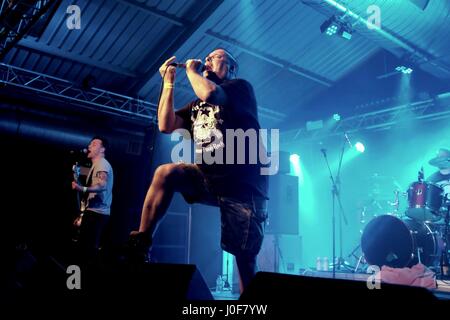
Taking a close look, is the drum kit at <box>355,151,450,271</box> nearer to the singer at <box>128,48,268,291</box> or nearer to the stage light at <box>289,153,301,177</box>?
the singer at <box>128,48,268,291</box>

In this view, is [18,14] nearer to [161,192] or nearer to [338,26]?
[161,192]

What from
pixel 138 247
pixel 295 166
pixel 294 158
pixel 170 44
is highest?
pixel 170 44

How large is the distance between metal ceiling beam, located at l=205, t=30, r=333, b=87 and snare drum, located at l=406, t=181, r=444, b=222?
14.7 feet

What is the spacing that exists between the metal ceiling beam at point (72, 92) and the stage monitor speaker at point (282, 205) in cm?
321

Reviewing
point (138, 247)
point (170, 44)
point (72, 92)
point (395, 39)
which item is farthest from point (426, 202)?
point (72, 92)

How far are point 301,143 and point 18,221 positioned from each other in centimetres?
801

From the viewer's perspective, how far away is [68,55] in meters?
7.87

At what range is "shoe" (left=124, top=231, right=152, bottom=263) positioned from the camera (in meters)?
2.24

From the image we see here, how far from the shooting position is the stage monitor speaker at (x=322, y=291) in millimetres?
989

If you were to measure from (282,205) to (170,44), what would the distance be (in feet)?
13.3

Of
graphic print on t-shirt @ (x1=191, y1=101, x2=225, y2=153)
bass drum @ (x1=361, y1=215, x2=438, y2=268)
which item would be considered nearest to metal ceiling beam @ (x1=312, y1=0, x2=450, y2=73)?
bass drum @ (x1=361, y1=215, x2=438, y2=268)

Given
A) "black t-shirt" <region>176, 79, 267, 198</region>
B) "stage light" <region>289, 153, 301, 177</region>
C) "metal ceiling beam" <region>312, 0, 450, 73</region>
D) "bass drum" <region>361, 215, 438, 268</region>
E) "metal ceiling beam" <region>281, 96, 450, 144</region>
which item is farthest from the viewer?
"stage light" <region>289, 153, 301, 177</region>
